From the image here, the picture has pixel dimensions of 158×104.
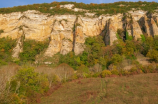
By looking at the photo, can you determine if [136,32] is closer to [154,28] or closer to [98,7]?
[154,28]

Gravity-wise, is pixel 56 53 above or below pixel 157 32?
below

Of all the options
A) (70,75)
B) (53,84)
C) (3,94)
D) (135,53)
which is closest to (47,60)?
(70,75)

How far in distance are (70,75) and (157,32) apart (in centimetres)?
2474

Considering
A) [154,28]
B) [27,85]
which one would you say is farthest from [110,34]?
[27,85]

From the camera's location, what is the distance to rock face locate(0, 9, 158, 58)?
36500 millimetres

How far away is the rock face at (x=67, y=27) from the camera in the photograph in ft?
120

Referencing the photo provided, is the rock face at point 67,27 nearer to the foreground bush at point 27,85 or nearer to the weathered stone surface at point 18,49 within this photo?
the weathered stone surface at point 18,49

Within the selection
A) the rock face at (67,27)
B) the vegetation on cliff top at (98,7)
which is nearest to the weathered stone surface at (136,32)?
the rock face at (67,27)

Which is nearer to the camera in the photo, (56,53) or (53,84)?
(53,84)

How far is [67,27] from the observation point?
137ft

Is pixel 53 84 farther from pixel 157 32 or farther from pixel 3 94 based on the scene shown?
pixel 157 32

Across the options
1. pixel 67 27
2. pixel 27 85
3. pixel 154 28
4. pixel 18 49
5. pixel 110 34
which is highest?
pixel 67 27

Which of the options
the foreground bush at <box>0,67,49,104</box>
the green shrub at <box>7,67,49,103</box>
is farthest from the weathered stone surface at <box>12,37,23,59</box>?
the green shrub at <box>7,67,49,103</box>

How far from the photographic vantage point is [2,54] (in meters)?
33.2
